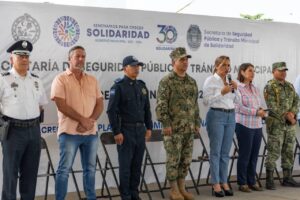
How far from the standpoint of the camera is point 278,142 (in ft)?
26.3

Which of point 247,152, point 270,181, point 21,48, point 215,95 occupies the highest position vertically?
point 21,48

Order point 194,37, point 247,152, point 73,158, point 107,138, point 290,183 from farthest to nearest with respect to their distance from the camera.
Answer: point 194,37 → point 290,183 → point 247,152 → point 107,138 → point 73,158

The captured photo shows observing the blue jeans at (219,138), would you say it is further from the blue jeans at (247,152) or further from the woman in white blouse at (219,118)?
the blue jeans at (247,152)

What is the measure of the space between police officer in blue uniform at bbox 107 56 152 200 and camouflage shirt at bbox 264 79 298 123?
211 cm

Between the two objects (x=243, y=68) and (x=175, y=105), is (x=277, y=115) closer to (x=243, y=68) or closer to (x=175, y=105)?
(x=243, y=68)

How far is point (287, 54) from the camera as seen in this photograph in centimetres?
945

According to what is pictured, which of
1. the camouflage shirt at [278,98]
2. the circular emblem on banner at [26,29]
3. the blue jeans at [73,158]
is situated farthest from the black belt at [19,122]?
the camouflage shirt at [278,98]

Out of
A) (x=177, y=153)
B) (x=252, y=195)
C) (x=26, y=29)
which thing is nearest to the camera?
(x=26, y=29)

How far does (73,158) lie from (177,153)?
4.46 ft

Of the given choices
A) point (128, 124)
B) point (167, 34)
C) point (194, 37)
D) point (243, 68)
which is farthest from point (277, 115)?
point (128, 124)

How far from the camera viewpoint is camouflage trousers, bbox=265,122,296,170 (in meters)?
8.02

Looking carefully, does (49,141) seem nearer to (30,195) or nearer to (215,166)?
(30,195)

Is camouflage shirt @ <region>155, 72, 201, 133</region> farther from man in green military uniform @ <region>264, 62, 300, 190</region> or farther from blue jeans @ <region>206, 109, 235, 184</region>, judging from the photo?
man in green military uniform @ <region>264, 62, 300, 190</region>

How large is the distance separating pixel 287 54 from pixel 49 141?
438cm
